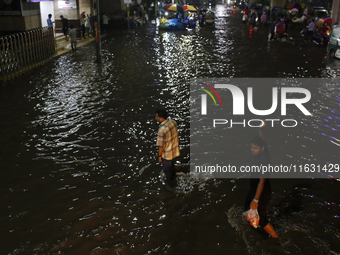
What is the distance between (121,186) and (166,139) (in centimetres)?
142

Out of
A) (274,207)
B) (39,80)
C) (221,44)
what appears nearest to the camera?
(274,207)

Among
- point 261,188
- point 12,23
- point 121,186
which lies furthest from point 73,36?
point 261,188

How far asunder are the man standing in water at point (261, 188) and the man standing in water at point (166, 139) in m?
1.75

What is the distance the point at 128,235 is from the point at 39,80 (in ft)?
36.2

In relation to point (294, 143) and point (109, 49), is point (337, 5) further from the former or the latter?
point (294, 143)

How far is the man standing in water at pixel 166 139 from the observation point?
6188 mm

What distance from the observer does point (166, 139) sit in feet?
20.5

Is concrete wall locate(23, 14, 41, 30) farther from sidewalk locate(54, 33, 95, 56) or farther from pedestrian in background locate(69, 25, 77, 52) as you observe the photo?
sidewalk locate(54, 33, 95, 56)

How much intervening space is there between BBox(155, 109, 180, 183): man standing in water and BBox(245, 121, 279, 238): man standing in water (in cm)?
175

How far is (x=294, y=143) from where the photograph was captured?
8.67 m

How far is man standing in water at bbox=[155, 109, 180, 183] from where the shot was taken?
6.19 meters

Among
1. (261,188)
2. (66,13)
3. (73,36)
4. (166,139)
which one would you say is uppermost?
(66,13)

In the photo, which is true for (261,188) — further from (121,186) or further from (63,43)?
(63,43)

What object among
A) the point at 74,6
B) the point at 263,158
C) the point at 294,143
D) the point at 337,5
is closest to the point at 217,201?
the point at 263,158
